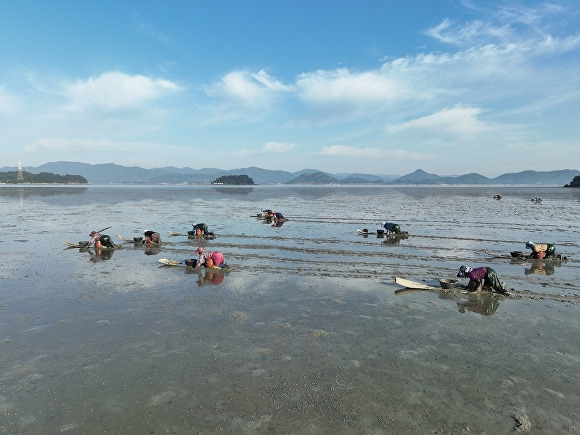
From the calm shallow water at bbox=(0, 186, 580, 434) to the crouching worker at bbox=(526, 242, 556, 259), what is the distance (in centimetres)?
118

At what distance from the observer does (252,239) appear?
28547 mm

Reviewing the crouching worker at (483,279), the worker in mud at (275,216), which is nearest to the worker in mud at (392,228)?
the worker in mud at (275,216)

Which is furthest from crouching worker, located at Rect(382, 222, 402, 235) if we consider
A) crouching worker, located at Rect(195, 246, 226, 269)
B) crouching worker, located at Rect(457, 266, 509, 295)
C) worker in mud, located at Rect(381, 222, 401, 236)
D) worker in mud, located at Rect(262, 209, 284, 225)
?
crouching worker, located at Rect(195, 246, 226, 269)

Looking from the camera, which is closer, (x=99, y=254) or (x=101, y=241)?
(x=99, y=254)

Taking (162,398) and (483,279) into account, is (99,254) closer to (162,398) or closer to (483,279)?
Answer: (162,398)

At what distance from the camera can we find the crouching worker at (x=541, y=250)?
2112 centimetres

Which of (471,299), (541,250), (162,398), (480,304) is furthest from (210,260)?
(541,250)

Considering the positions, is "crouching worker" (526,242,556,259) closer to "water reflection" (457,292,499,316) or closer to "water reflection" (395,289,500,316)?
"water reflection" (395,289,500,316)

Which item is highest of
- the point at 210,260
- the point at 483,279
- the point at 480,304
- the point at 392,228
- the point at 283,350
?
the point at 392,228

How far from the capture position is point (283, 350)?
10.1m

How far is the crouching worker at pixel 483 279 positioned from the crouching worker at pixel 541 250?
8426 millimetres

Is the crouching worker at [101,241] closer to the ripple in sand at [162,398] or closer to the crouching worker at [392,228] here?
the ripple in sand at [162,398]

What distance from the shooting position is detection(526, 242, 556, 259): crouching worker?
2112cm

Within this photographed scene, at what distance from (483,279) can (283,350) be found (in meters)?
10.5
